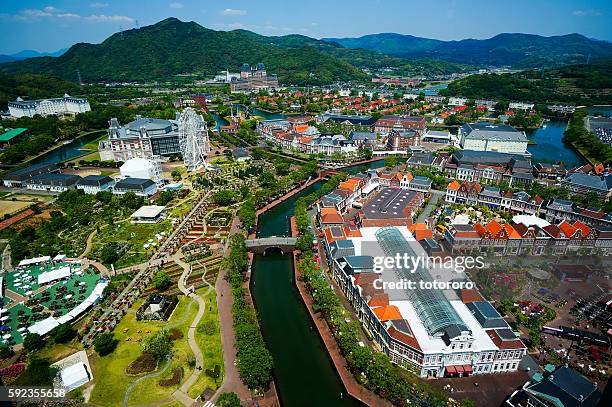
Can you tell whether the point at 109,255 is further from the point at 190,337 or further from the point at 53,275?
the point at 190,337

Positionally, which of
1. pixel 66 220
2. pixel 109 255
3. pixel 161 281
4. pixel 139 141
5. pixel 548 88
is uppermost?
pixel 548 88

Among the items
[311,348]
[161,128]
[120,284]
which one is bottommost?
[311,348]

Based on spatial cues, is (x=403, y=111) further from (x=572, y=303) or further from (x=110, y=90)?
(x=110, y=90)

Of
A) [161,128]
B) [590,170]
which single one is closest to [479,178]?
[590,170]

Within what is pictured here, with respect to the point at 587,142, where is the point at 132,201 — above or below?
below

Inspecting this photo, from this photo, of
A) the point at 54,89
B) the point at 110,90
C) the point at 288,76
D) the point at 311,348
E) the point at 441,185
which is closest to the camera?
the point at 311,348

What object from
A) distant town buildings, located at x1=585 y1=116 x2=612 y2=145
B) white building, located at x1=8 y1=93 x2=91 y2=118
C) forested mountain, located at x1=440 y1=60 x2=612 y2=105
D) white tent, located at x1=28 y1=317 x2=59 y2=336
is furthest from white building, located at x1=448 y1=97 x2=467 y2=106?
white tent, located at x1=28 y1=317 x2=59 y2=336

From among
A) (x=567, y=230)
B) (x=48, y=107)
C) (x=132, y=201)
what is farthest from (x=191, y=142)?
(x=48, y=107)
